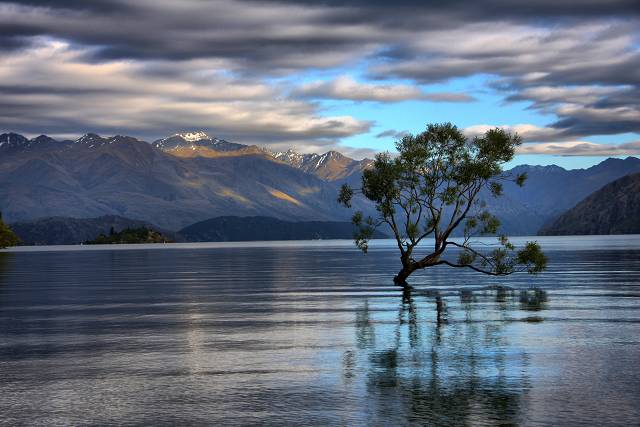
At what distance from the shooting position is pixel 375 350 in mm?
37594

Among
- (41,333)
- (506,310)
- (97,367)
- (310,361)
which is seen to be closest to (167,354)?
(97,367)

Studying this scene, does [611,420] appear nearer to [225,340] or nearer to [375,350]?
[375,350]

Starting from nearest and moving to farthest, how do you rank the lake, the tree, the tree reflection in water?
the tree reflection in water, the lake, the tree

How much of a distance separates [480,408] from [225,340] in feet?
64.3

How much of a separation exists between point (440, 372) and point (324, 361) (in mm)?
5480

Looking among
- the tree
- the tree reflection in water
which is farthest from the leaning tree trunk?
the tree reflection in water

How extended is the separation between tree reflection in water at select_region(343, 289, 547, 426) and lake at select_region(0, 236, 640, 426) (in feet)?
0.25

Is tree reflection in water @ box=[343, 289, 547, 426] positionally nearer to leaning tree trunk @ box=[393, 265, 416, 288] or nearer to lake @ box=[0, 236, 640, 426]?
lake @ box=[0, 236, 640, 426]

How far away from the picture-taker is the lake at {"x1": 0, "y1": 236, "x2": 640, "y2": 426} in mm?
24938

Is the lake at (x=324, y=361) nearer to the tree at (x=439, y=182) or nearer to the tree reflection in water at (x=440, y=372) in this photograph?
the tree reflection in water at (x=440, y=372)

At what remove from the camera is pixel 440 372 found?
31500 mm

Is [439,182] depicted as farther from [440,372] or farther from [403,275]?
[440,372]

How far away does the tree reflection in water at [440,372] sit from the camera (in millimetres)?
24594

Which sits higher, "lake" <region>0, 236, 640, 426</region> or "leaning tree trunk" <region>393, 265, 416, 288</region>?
"leaning tree trunk" <region>393, 265, 416, 288</region>
